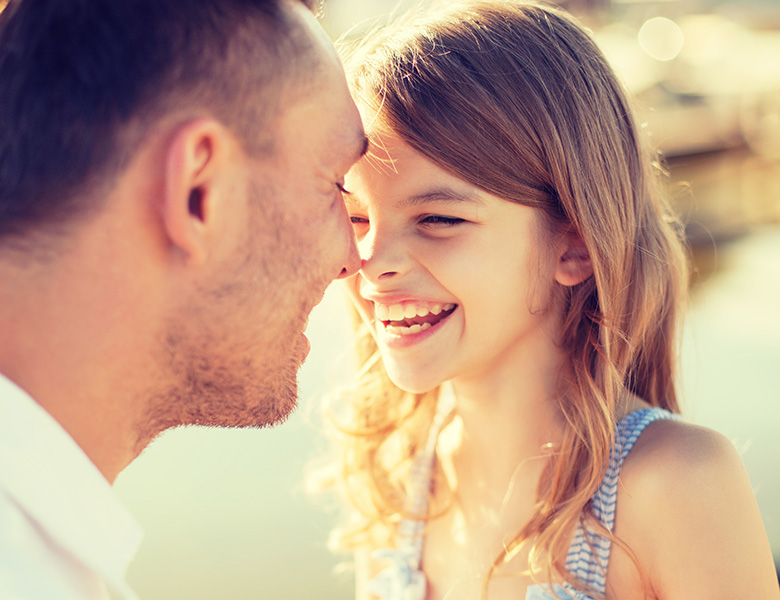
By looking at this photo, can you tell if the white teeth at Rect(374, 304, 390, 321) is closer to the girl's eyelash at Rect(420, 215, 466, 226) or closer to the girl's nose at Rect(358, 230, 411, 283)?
the girl's nose at Rect(358, 230, 411, 283)

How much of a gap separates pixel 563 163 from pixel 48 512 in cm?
137

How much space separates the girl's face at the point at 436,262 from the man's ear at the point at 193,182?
0.52 metres

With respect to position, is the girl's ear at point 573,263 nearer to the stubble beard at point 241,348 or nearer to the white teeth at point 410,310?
the white teeth at point 410,310

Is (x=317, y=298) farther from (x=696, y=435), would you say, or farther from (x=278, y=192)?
(x=696, y=435)

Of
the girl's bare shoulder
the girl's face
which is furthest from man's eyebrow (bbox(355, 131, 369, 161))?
the girl's bare shoulder

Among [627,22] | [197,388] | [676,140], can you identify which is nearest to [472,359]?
[197,388]

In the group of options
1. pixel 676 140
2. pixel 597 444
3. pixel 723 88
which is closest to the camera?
pixel 597 444

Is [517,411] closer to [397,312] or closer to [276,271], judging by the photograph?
[397,312]

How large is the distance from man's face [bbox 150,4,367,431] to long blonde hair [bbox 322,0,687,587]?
0.26 m

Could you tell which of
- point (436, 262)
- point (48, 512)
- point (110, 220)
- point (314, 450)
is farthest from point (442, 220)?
point (314, 450)

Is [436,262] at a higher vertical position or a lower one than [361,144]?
lower

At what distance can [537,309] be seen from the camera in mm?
2098

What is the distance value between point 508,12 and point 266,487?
282 cm

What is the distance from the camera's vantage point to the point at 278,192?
1.67 meters
